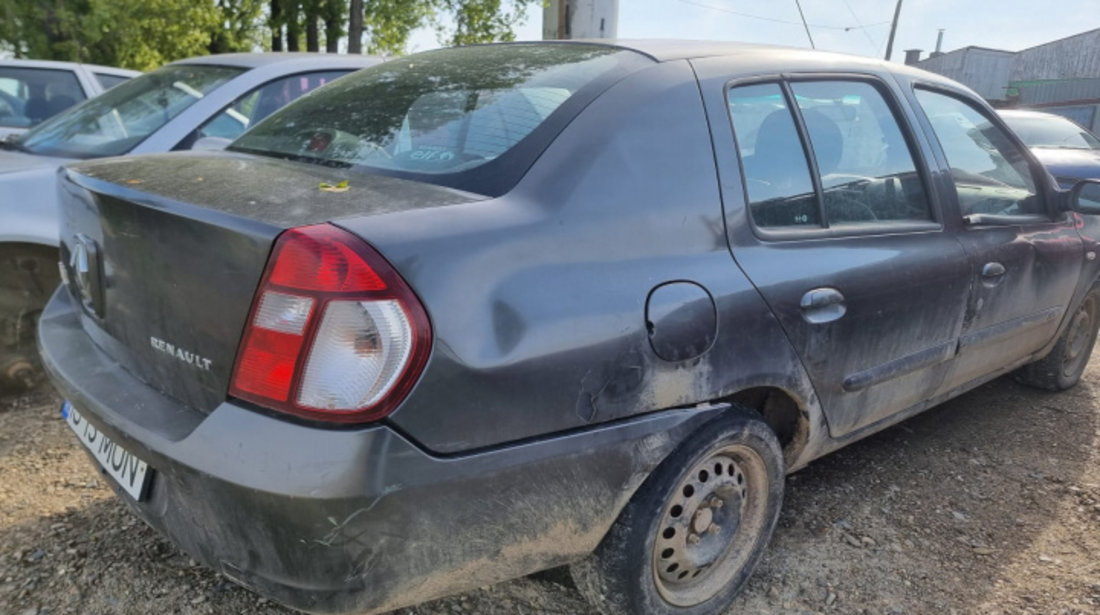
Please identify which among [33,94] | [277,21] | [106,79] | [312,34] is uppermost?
[277,21]

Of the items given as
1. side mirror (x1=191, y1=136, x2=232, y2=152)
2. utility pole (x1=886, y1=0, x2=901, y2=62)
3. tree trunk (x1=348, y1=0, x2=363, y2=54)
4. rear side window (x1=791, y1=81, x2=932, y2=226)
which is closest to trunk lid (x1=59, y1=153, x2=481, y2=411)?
rear side window (x1=791, y1=81, x2=932, y2=226)

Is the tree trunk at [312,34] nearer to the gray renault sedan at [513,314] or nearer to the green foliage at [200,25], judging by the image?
the green foliage at [200,25]

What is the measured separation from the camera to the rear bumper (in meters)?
1.50

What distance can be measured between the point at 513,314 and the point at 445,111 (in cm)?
84

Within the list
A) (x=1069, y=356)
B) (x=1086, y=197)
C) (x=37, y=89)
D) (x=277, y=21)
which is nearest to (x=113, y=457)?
(x=1086, y=197)

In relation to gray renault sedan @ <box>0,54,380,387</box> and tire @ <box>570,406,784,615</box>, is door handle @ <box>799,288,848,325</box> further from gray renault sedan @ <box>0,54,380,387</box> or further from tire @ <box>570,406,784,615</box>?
gray renault sedan @ <box>0,54,380,387</box>

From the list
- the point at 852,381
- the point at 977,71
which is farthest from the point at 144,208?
the point at 977,71

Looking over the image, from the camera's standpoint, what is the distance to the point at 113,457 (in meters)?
1.96

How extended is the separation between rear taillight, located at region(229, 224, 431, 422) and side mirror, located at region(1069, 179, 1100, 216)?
3.15 m

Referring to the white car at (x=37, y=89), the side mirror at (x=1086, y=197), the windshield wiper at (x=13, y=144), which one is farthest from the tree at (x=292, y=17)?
the side mirror at (x=1086, y=197)

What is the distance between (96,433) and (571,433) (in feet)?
4.12

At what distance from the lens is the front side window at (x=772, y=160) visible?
222 centimetres

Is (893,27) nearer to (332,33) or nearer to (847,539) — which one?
(332,33)

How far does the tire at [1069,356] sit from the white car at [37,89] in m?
6.77
